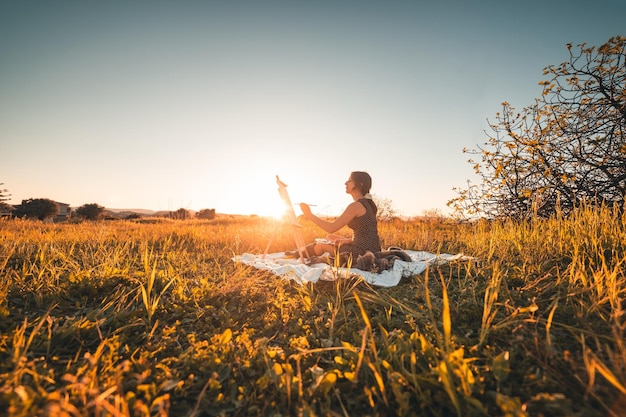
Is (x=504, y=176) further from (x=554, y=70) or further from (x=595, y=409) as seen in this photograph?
(x=595, y=409)

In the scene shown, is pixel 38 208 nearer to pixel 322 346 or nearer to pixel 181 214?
pixel 181 214

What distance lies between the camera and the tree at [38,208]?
Result: 30078 millimetres

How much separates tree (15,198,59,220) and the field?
37.1m

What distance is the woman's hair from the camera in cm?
573

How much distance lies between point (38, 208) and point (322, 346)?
41.7 m

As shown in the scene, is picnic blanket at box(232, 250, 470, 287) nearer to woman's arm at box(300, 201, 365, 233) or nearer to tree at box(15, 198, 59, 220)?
woman's arm at box(300, 201, 365, 233)

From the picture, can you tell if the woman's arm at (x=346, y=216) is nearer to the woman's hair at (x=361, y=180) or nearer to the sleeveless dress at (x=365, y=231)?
the sleeveless dress at (x=365, y=231)

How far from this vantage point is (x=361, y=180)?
5738 millimetres

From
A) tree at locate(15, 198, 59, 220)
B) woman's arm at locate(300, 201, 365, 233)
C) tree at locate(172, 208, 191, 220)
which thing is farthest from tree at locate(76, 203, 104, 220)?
woman's arm at locate(300, 201, 365, 233)

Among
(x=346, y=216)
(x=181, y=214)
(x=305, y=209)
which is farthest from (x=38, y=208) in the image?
(x=346, y=216)

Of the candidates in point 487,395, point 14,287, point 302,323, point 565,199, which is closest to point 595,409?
point 487,395

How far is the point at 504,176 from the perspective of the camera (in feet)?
20.6

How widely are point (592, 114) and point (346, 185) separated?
5.01 metres

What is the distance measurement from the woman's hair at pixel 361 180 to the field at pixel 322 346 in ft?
7.23
